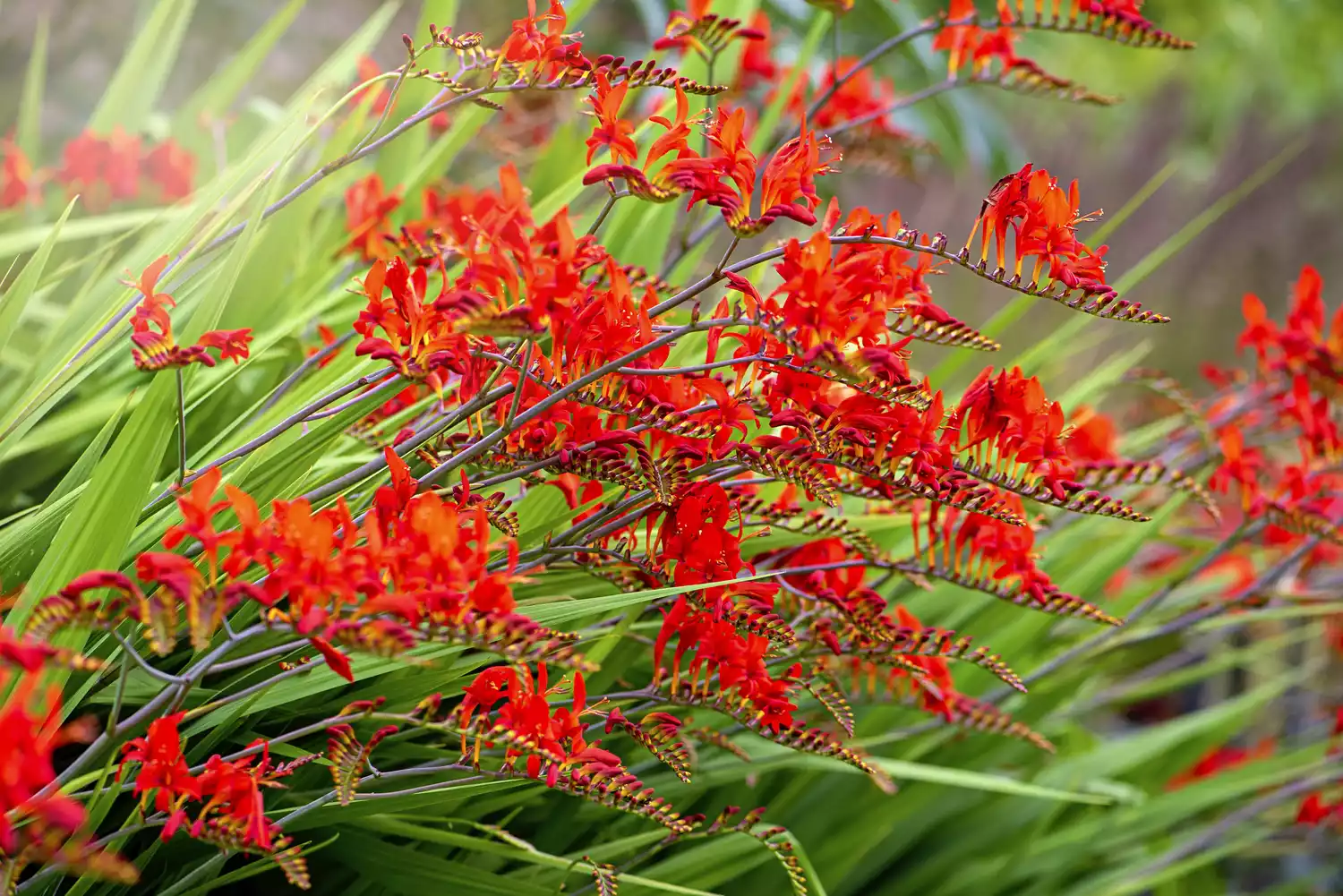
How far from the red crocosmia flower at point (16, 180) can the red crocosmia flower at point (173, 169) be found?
160 millimetres

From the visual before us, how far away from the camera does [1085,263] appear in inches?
25.1

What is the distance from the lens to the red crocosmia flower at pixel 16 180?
1.29 metres

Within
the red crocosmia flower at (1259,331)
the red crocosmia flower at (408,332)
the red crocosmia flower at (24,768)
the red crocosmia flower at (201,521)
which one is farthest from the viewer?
the red crocosmia flower at (1259,331)

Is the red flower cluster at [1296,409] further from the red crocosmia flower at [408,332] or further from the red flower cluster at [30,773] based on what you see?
the red flower cluster at [30,773]

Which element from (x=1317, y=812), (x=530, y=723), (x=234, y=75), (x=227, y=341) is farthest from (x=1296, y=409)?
(x=234, y=75)

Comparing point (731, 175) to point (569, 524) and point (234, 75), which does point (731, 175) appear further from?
point (234, 75)

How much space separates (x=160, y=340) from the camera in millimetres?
605

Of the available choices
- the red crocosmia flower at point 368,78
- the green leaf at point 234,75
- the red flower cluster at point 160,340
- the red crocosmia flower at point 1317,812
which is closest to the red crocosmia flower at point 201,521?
the red flower cluster at point 160,340

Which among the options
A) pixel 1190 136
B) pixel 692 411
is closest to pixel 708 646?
pixel 692 411

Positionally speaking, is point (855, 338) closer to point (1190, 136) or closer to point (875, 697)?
point (875, 697)

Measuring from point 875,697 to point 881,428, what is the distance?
1.47 ft

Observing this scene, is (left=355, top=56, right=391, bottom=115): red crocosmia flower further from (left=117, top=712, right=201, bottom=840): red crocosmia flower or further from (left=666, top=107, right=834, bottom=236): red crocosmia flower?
(left=117, top=712, right=201, bottom=840): red crocosmia flower

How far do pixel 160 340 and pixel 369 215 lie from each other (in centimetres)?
52

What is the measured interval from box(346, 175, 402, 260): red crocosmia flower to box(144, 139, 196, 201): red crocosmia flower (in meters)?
0.43
